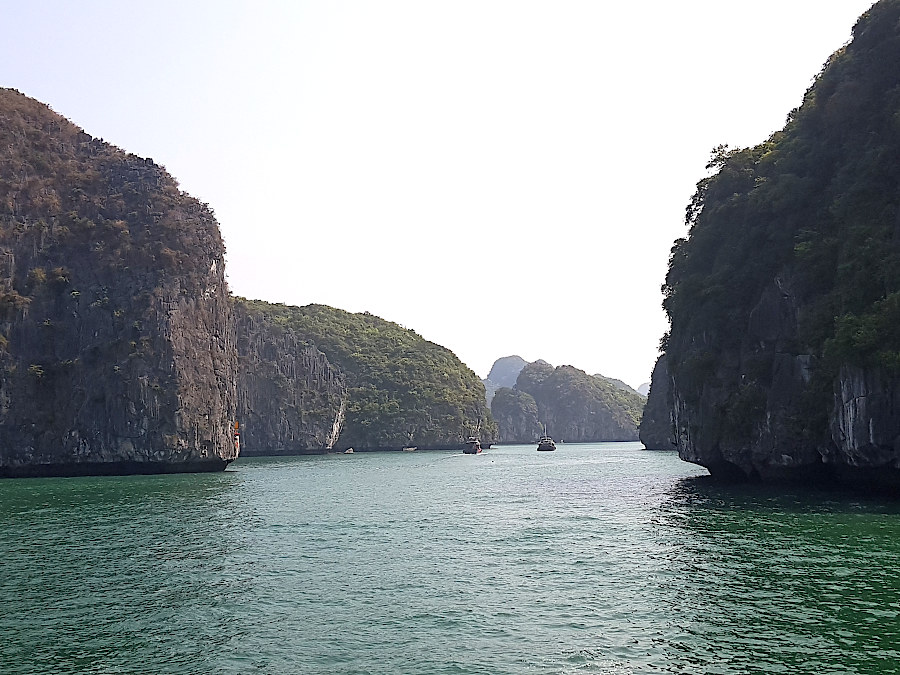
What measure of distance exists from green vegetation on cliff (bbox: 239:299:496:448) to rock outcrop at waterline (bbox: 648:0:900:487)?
11191cm

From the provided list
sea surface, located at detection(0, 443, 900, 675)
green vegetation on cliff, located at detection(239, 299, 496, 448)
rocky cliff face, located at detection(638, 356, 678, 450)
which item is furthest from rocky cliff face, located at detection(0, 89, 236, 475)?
rocky cliff face, located at detection(638, 356, 678, 450)

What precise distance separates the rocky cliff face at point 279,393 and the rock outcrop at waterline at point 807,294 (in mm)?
92070

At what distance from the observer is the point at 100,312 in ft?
240

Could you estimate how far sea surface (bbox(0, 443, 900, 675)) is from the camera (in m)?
15.8

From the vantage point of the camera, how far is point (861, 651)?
1529 cm

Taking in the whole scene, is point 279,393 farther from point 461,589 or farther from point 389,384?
point 461,589

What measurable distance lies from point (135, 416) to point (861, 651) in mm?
66824

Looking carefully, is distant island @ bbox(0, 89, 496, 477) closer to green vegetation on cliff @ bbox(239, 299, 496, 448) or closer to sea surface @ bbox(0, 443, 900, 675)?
sea surface @ bbox(0, 443, 900, 675)

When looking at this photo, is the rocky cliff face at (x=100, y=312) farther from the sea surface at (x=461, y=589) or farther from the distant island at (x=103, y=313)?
the sea surface at (x=461, y=589)

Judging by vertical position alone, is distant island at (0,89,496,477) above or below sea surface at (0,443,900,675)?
above

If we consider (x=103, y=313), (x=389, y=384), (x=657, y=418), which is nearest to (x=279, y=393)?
(x=389, y=384)

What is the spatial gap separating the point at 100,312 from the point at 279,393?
6656 centimetres

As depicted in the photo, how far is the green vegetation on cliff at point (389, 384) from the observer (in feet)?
533

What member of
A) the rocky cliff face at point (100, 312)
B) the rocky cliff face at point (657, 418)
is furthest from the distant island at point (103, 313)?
the rocky cliff face at point (657, 418)
